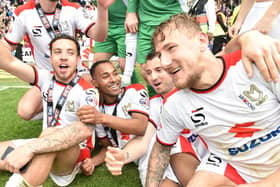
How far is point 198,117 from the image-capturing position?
1851 mm

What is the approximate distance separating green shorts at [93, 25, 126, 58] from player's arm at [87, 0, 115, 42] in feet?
2.79

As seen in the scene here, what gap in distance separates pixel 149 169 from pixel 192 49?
0.87m

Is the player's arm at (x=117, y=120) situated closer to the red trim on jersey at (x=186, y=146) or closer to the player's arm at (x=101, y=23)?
the red trim on jersey at (x=186, y=146)

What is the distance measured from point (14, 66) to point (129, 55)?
1478mm

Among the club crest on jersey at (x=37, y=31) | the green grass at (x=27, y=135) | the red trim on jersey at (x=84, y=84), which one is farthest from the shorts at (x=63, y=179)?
the club crest on jersey at (x=37, y=31)

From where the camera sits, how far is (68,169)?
264cm

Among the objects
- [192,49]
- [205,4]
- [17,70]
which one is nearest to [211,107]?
[192,49]

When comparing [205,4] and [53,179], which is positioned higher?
[205,4]

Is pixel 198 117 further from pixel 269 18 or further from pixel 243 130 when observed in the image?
pixel 269 18

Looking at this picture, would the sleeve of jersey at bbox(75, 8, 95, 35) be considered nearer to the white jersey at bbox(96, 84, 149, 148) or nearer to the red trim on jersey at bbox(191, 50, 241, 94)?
the white jersey at bbox(96, 84, 149, 148)

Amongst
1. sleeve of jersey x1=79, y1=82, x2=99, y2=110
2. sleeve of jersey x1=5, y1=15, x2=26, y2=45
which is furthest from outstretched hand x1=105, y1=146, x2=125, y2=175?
sleeve of jersey x1=5, y1=15, x2=26, y2=45

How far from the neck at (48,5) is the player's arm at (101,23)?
0.49 m

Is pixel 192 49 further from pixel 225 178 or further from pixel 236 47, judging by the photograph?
pixel 225 178

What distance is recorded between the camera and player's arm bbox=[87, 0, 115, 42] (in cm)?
270
